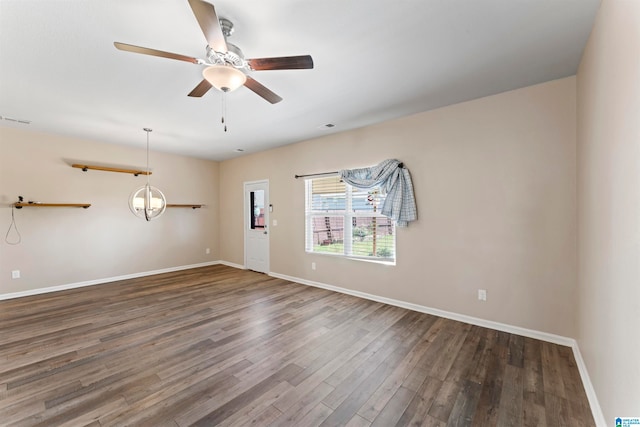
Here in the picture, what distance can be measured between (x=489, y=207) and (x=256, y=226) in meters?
4.60

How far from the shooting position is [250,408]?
70.9 inches

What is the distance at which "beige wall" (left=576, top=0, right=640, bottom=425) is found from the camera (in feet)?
4.03

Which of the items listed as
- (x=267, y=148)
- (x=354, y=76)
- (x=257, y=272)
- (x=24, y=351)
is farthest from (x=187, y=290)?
(x=354, y=76)

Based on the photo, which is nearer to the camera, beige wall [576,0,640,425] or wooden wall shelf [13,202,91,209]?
beige wall [576,0,640,425]

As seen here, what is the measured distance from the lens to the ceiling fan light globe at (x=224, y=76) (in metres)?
1.91

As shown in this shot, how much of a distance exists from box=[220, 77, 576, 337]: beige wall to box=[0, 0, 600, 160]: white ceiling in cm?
28

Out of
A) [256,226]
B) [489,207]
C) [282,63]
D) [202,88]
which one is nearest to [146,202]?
[256,226]

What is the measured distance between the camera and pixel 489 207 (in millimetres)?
3025

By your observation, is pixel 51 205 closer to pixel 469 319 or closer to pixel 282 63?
pixel 282 63

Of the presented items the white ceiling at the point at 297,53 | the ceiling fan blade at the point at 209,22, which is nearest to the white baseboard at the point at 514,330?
the white ceiling at the point at 297,53

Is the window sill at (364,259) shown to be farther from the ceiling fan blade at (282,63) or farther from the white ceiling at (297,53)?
the ceiling fan blade at (282,63)

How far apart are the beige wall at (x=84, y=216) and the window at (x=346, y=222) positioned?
10.6ft

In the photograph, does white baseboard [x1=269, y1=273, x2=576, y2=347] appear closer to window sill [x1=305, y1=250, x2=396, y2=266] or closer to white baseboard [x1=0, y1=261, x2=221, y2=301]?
window sill [x1=305, y1=250, x2=396, y2=266]

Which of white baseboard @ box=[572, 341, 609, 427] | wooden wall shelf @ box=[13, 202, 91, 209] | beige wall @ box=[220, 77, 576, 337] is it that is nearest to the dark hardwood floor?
white baseboard @ box=[572, 341, 609, 427]
